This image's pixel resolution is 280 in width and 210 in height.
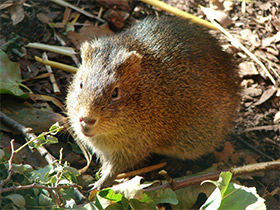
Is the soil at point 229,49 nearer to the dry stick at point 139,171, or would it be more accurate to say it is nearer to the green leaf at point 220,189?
the dry stick at point 139,171

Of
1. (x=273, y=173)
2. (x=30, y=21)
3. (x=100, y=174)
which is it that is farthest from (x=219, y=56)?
(x=30, y=21)

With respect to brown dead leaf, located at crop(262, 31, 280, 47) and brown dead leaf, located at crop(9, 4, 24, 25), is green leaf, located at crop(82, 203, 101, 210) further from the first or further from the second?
brown dead leaf, located at crop(262, 31, 280, 47)

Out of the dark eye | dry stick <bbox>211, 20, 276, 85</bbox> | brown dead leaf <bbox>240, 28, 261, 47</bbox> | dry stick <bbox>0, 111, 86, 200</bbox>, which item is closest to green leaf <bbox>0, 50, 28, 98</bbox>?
dry stick <bbox>0, 111, 86, 200</bbox>

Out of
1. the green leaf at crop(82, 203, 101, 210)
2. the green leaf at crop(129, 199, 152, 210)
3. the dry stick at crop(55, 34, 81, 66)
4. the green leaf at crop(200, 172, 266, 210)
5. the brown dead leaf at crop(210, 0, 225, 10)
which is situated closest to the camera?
the green leaf at crop(200, 172, 266, 210)

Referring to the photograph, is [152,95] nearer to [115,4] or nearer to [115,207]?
[115,207]

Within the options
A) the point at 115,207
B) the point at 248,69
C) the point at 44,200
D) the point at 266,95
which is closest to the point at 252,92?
the point at 266,95
